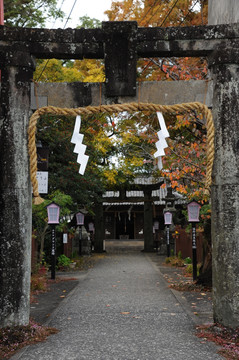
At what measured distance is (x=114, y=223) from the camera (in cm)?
3653

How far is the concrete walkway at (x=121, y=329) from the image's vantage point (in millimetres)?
5445

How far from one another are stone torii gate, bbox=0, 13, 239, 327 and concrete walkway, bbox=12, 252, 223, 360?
2.63 ft

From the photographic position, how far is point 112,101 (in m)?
6.62

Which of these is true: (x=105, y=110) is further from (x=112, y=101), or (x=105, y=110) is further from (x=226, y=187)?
(x=226, y=187)

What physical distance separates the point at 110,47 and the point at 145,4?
11588mm

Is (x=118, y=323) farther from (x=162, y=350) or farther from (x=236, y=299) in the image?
(x=236, y=299)

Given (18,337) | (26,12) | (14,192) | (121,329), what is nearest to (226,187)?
(121,329)

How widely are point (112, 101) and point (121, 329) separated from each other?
392cm

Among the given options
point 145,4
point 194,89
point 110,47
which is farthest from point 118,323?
point 145,4

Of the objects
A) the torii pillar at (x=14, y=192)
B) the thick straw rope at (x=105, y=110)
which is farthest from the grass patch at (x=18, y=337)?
the thick straw rope at (x=105, y=110)

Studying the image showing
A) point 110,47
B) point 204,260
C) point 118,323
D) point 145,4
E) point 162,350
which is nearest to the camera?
point 162,350

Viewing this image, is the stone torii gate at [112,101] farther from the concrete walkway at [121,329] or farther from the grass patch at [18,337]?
the concrete walkway at [121,329]

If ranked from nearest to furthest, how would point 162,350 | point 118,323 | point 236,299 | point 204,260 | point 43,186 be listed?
point 162,350, point 236,299, point 118,323, point 43,186, point 204,260

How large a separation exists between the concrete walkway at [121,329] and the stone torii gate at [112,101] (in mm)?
800
